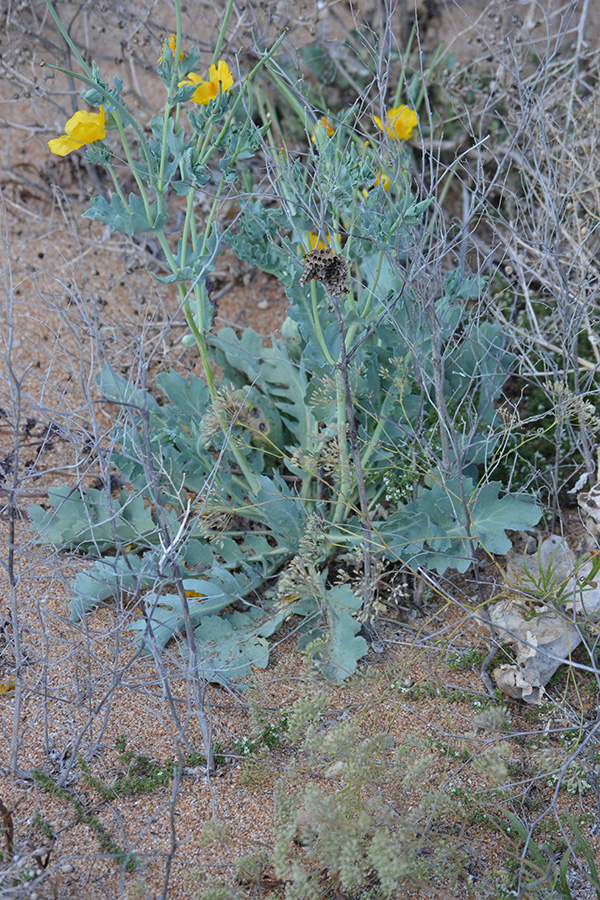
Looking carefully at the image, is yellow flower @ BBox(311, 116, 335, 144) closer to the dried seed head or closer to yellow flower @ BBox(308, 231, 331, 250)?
yellow flower @ BBox(308, 231, 331, 250)

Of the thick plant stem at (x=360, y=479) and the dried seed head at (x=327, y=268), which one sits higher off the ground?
the dried seed head at (x=327, y=268)

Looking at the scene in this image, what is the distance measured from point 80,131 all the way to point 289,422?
1.17 metres

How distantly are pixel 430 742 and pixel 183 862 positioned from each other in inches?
24.6

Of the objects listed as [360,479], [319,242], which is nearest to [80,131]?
[319,242]

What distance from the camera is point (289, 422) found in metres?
2.60

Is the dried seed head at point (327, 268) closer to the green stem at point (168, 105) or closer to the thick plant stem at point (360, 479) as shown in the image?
the thick plant stem at point (360, 479)

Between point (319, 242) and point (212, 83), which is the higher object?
point (212, 83)

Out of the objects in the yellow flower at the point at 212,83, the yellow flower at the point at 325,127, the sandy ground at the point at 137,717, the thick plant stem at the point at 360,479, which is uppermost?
the yellow flower at the point at 212,83

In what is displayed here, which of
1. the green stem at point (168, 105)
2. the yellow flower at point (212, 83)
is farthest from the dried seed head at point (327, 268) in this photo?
the yellow flower at point (212, 83)

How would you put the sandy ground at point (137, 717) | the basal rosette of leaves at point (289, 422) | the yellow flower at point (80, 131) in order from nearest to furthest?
the sandy ground at point (137, 717) < the yellow flower at point (80, 131) < the basal rosette of leaves at point (289, 422)

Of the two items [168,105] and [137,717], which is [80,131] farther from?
[137,717]

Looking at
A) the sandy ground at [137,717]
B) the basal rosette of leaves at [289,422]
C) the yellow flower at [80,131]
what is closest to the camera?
the sandy ground at [137,717]

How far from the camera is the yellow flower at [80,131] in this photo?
1.77 m

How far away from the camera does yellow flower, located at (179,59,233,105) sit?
75.5 inches
